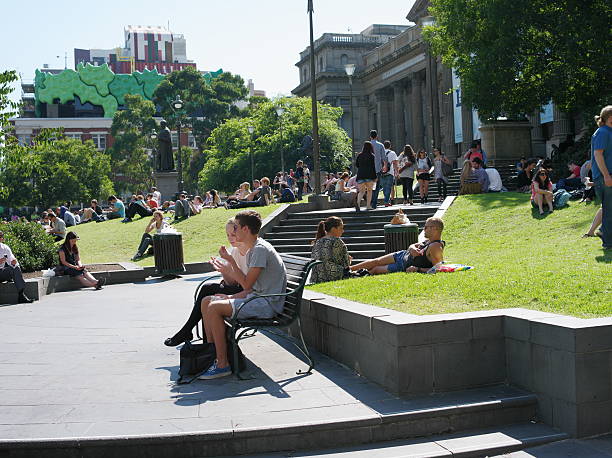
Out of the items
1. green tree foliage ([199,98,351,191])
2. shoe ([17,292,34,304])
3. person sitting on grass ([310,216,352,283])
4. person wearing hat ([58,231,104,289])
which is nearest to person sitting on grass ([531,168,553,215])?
person sitting on grass ([310,216,352,283])

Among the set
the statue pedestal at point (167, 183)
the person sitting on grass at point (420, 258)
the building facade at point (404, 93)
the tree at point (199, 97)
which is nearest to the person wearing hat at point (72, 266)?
the person sitting on grass at point (420, 258)

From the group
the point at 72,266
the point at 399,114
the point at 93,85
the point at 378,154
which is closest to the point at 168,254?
the point at 72,266

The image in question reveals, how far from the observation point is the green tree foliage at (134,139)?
9162 cm

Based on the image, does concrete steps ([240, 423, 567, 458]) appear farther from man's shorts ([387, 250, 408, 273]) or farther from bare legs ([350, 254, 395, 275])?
bare legs ([350, 254, 395, 275])

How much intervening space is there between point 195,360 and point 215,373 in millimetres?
214

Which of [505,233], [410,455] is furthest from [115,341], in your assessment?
[505,233]

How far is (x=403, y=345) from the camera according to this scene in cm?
577

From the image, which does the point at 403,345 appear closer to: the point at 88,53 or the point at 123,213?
the point at 123,213

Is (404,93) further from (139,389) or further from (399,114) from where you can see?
(139,389)

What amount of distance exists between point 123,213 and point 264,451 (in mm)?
29928

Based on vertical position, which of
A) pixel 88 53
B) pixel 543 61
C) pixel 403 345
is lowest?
pixel 403 345

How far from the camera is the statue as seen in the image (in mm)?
34219

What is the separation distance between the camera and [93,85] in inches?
4781

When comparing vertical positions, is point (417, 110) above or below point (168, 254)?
above
